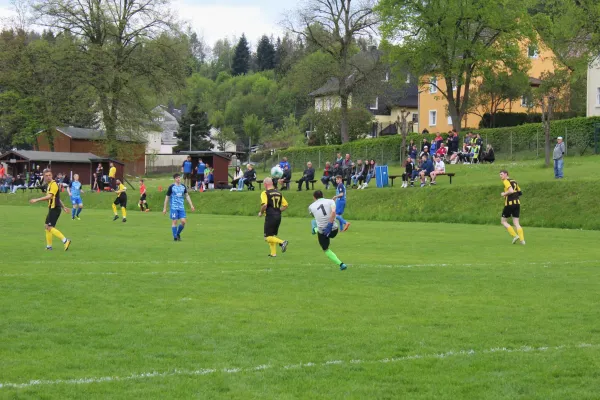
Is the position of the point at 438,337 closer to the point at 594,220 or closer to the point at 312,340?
the point at 312,340

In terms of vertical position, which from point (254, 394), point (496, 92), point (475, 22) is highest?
point (475, 22)

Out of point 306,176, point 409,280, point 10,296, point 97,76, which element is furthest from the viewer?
point 97,76

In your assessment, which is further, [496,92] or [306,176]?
[496,92]

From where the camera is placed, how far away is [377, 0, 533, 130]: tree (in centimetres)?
6175

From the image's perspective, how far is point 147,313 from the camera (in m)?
11.4

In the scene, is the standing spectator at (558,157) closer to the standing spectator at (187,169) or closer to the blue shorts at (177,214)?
the blue shorts at (177,214)

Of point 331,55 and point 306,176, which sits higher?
point 331,55

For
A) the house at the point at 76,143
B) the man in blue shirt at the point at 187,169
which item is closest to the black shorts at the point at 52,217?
the man in blue shirt at the point at 187,169

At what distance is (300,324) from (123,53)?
61.4 metres

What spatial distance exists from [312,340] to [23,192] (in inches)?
2135

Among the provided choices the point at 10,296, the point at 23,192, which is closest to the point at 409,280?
the point at 10,296

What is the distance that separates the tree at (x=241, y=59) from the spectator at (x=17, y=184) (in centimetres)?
10222

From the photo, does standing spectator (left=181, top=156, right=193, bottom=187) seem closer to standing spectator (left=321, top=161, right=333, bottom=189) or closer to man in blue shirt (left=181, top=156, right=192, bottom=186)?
man in blue shirt (left=181, top=156, right=192, bottom=186)

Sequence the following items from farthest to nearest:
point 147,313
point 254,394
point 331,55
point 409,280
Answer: point 331,55 → point 409,280 → point 147,313 → point 254,394
